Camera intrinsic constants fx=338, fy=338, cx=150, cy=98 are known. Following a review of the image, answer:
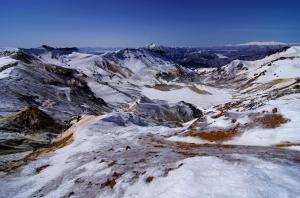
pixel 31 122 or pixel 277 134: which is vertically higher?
pixel 277 134

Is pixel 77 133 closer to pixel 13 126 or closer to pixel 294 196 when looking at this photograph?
pixel 13 126

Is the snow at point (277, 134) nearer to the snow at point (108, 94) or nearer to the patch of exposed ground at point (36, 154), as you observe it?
the patch of exposed ground at point (36, 154)

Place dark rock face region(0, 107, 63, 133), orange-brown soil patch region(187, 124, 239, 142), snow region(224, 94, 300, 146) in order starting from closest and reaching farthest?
snow region(224, 94, 300, 146)
orange-brown soil patch region(187, 124, 239, 142)
dark rock face region(0, 107, 63, 133)

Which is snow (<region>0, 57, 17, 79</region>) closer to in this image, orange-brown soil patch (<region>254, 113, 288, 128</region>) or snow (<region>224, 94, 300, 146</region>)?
orange-brown soil patch (<region>254, 113, 288, 128</region>)

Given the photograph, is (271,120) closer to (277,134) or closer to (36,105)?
(277,134)

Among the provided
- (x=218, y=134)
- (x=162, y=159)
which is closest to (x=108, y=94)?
(x=218, y=134)

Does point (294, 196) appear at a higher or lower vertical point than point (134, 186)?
higher

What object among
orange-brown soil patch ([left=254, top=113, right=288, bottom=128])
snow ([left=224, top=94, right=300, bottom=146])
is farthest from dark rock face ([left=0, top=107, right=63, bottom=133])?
orange-brown soil patch ([left=254, top=113, right=288, bottom=128])

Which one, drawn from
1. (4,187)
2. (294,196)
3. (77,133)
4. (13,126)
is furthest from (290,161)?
(13,126)

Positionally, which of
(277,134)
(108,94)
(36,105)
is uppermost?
(277,134)

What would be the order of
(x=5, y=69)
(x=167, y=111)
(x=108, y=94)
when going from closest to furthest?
(x=5, y=69) < (x=167, y=111) < (x=108, y=94)

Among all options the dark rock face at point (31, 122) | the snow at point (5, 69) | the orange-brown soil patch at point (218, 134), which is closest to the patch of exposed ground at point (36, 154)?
the orange-brown soil patch at point (218, 134)
